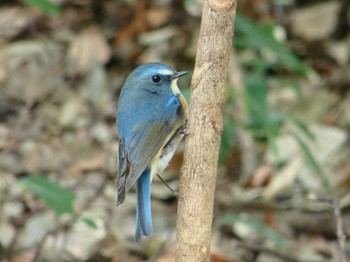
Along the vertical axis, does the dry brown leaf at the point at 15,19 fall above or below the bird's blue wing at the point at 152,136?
above

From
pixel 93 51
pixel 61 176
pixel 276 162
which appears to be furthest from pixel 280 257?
pixel 93 51

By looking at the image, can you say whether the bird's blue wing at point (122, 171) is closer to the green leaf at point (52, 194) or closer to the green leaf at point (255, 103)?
the green leaf at point (52, 194)

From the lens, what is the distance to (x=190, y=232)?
10.8ft

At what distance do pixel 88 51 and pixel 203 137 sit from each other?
4515 mm

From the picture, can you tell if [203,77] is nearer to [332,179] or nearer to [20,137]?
[332,179]

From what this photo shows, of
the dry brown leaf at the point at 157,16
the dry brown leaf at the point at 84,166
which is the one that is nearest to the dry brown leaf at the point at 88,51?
the dry brown leaf at the point at 157,16

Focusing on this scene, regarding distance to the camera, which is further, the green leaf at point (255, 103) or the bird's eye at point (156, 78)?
the green leaf at point (255, 103)

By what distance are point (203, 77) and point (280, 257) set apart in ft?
8.21

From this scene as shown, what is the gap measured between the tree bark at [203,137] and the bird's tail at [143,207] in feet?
1.44

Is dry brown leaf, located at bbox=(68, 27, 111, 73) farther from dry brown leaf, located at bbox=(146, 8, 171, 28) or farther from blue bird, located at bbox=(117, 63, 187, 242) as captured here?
blue bird, located at bbox=(117, 63, 187, 242)

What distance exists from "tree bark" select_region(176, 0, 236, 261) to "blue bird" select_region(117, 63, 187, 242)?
0.64m

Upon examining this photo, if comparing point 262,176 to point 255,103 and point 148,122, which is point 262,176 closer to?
point 255,103

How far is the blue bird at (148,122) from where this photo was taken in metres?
4.02

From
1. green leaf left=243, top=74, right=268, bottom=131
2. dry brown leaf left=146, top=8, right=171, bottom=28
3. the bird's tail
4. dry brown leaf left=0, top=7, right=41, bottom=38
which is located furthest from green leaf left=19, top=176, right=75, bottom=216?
dry brown leaf left=146, top=8, right=171, bottom=28
